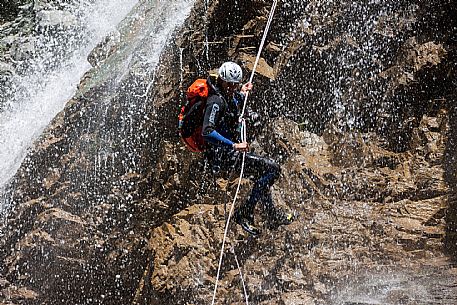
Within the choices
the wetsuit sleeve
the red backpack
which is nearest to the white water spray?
the red backpack

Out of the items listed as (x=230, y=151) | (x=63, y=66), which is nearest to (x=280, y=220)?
(x=230, y=151)

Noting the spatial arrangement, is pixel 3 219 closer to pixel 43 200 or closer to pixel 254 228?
pixel 43 200

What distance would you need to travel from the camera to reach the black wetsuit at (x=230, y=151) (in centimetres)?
692

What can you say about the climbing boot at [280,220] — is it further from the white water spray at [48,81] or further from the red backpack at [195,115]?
the white water spray at [48,81]

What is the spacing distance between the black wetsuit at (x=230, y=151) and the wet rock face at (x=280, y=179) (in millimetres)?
491

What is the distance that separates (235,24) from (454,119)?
3505 mm

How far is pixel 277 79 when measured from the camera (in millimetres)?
8594

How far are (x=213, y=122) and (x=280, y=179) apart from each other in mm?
1854

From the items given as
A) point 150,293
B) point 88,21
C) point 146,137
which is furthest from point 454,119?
point 88,21

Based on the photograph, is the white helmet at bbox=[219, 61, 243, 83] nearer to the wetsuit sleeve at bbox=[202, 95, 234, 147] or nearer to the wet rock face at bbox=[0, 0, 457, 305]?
the wetsuit sleeve at bbox=[202, 95, 234, 147]

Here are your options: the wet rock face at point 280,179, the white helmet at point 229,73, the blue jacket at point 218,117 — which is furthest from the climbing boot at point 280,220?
the white helmet at point 229,73

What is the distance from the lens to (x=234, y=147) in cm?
697

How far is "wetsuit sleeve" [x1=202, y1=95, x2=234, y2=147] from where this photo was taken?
6.89 meters

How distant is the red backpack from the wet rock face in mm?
1202
